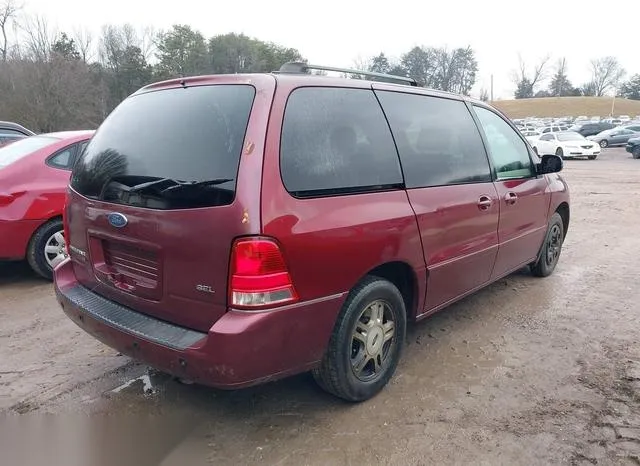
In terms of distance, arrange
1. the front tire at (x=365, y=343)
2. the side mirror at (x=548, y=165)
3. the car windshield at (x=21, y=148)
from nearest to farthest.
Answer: the front tire at (x=365, y=343)
the side mirror at (x=548, y=165)
the car windshield at (x=21, y=148)

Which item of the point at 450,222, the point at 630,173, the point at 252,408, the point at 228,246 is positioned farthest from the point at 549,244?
the point at 630,173

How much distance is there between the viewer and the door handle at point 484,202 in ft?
12.1

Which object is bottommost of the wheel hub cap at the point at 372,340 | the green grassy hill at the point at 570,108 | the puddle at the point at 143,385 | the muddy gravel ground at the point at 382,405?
the muddy gravel ground at the point at 382,405

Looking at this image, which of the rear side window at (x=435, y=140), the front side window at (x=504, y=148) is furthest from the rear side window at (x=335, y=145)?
the front side window at (x=504, y=148)

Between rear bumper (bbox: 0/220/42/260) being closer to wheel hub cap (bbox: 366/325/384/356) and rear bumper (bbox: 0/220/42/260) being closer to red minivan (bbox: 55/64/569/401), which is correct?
red minivan (bbox: 55/64/569/401)

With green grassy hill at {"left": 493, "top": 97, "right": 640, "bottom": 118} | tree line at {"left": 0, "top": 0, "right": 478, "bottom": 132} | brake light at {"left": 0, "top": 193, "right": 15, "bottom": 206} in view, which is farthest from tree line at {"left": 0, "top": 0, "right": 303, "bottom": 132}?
green grassy hill at {"left": 493, "top": 97, "right": 640, "bottom": 118}

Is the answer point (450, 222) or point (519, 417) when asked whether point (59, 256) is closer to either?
point (450, 222)

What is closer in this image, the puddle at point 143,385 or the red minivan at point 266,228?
the red minivan at point 266,228

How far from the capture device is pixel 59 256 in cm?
521

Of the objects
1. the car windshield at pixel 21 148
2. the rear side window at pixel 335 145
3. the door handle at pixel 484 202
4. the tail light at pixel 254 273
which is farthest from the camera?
the car windshield at pixel 21 148

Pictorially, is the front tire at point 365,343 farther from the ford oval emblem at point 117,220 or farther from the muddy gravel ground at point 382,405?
the ford oval emblem at point 117,220

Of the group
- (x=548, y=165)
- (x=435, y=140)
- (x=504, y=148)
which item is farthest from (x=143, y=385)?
(x=548, y=165)

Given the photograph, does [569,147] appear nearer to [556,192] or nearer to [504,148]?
[556,192]

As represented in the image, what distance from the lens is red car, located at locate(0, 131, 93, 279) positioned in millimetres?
4848
